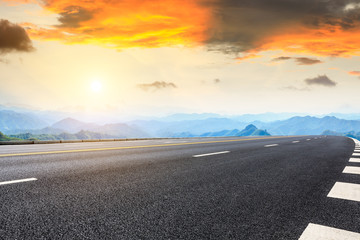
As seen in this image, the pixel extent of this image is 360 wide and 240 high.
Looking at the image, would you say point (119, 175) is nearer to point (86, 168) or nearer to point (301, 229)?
point (86, 168)

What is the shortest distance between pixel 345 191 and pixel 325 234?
212 cm

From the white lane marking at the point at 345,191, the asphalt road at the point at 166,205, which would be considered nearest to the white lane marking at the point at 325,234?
the asphalt road at the point at 166,205

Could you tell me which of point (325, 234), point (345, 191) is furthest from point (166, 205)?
point (345, 191)

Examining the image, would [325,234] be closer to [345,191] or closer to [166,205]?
[166,205]

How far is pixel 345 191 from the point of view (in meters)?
4.03

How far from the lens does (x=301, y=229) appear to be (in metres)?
2.50

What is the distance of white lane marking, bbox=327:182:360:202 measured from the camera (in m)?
3.69

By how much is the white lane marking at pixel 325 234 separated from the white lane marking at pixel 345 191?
4.83 feet

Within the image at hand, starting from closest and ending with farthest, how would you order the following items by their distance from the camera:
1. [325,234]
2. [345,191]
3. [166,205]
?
[325,234]
[166,205]
[345,191]

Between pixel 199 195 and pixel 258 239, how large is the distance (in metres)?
1.47

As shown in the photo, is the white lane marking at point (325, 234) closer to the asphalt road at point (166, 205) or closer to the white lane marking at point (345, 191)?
the asphalt road at point (166, 205)

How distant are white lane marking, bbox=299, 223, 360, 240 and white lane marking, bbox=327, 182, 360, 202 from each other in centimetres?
147

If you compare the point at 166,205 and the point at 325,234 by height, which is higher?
the point at 166,205

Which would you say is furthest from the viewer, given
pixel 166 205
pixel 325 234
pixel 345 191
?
pixel 345 191
